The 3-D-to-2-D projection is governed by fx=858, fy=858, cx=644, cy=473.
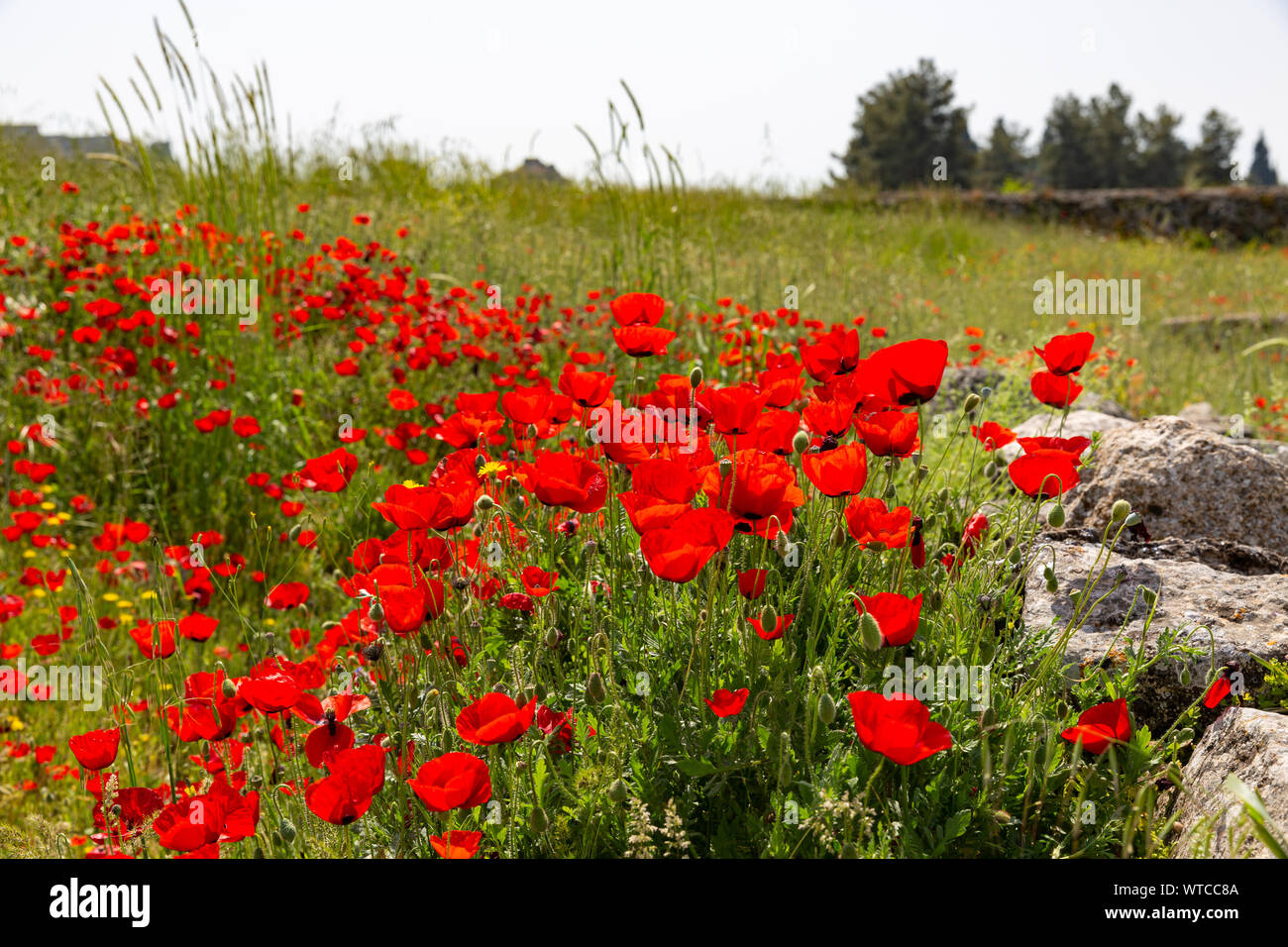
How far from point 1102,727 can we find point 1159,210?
18416 mm

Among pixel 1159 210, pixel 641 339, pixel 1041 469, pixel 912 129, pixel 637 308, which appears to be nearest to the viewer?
pixel 1041 469

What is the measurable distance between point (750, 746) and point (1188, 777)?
83 centimetres

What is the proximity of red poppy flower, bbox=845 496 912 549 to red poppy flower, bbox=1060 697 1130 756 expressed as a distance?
389 millimetres

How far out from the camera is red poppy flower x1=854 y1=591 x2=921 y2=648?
1.35 metres

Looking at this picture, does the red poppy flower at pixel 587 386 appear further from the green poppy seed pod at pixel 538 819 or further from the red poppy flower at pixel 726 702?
the green poppy seed pod at pixel 538 819

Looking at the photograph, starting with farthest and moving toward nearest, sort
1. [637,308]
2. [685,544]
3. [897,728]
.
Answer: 1. [637,308]
2. [685,544]
3. [897,728]

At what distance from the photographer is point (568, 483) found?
149 cm

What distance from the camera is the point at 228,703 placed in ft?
5.07

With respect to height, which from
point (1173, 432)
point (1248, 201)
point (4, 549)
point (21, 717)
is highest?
point (1248, 201)

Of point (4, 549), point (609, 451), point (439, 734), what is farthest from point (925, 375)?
point (4, 549)

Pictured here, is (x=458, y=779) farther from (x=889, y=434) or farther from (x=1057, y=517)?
(x=1057, y=517)

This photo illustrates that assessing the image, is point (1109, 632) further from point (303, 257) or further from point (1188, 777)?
point (303, 257)

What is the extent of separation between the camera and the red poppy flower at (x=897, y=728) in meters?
1.11

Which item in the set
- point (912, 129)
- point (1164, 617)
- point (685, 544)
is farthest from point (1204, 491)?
point (912, 129)
